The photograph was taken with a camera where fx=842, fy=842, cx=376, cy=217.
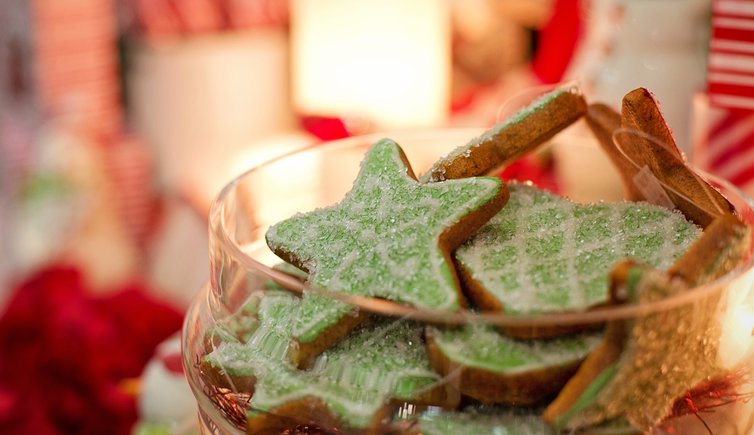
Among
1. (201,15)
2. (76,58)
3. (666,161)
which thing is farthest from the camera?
(201,15)

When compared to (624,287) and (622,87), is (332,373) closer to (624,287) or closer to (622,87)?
(624,287)

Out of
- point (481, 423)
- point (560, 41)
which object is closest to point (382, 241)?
point (481, 423)

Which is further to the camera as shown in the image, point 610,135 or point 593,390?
point 610,135

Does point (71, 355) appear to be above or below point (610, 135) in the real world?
below

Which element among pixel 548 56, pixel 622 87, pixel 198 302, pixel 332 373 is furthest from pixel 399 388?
pixel 548 56

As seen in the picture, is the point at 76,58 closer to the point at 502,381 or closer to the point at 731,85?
the point at 731,85

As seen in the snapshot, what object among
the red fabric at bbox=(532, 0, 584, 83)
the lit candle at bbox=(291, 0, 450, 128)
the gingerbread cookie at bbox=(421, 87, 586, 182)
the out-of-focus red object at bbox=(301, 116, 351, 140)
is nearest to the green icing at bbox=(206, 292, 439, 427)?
the gingerbread cookie at bbox=(421, 87, 586, 182)

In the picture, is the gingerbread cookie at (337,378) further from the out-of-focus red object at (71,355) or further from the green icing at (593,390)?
the out-of-focus red object at (71,355)
